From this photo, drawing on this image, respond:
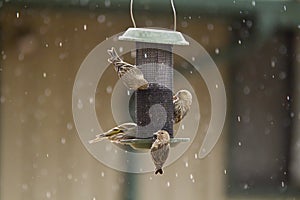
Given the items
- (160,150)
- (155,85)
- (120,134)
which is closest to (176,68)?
(155,85)

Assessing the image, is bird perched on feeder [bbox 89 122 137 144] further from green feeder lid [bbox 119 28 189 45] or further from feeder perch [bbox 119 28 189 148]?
green feeder lid [bbox 119 28 189 45]

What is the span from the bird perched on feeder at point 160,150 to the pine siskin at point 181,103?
32 centimetres

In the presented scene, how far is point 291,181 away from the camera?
736cm

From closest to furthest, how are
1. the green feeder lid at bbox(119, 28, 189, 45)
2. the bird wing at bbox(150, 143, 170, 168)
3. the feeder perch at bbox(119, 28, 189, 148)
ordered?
the bird wing at bbox(150, 143, 170, 168), the green feeder lid at bbox(119, 28, 189, 45), the feeder perch at bbox(119, 28, 189, 148)

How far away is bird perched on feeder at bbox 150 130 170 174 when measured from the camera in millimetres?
3238

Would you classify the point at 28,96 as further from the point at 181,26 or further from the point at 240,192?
the point at 240,192

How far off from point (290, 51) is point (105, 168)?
2.02 m

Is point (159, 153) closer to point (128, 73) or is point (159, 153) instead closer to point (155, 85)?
point (128, 73)

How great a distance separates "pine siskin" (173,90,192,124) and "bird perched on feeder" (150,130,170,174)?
12.5 inches

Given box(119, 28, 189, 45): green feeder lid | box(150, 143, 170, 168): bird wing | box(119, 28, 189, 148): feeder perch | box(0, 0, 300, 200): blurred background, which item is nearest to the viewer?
box(150, 143, 170, 168): bird wing

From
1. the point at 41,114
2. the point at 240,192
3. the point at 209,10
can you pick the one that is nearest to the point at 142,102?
the point at 209,10

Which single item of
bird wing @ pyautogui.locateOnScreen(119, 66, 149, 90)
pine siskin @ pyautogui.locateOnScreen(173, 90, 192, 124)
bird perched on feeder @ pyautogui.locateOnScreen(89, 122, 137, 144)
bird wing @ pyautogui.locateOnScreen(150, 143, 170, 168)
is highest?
bird wing @ pyautogui.locateOnScreen(119, 66, 149, 90)

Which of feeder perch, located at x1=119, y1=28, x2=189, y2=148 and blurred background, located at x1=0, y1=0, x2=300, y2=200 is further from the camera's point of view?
blurred background, located at x1=0, y1=0, x2=300, y2=200

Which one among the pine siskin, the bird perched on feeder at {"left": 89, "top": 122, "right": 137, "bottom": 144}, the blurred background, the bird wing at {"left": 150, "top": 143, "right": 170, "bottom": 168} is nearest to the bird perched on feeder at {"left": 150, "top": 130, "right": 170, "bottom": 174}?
the bird wing at {"left": 150, "top": 143, "right": 170, "bottom": 168}
